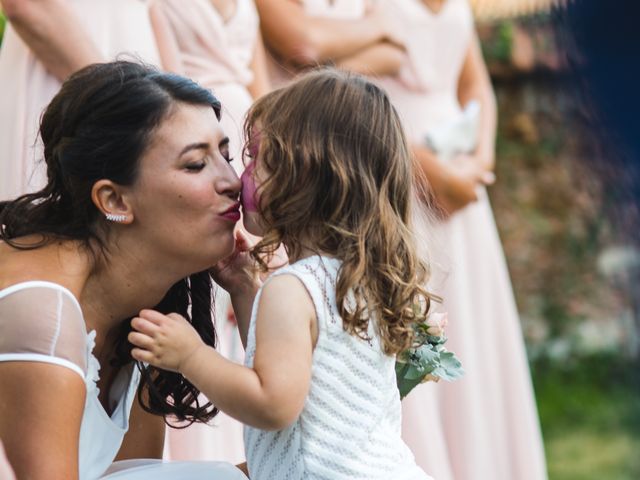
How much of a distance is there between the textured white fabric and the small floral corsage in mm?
146

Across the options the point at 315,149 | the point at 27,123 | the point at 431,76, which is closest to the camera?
the point at 315,149

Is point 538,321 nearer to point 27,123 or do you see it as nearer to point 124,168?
point 27,123

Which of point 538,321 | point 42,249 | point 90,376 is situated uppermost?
point 42,249

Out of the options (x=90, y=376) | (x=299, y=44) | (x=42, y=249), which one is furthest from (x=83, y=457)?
(x=299, y=44)

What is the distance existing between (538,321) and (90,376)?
480cm

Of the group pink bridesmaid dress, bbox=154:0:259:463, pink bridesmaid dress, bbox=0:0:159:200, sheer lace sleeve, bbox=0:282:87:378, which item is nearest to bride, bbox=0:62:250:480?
sheer lace sleeve, bbox=0:282:87:378

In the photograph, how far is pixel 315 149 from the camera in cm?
224

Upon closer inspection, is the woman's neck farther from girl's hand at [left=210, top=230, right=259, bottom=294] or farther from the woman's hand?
the woman's hand

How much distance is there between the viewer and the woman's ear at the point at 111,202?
238 cm

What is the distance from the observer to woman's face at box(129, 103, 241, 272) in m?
2.36

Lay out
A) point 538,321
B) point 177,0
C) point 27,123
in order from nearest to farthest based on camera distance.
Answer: point 27,123 → point 177,0 → point 538,321

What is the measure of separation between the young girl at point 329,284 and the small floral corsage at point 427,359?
72 millimetres

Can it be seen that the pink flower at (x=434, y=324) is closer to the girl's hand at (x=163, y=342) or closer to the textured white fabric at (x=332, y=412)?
the textured white fabric at (x=332, y=412)

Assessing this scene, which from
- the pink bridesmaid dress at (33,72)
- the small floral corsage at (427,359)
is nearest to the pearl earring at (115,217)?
the small floral corsage at (427,359)
